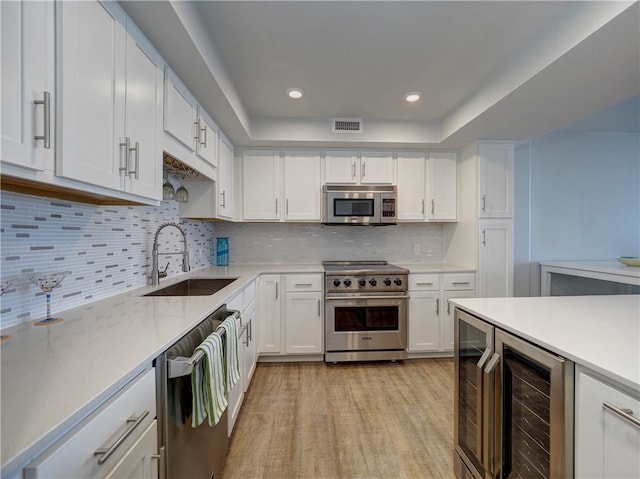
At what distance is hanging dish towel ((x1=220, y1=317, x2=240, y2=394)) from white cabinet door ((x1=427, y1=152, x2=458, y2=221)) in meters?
2.59

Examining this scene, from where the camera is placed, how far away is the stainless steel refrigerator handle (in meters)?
0.73

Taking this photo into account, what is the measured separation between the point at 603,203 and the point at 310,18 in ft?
13.2

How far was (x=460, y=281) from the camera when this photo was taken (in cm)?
303

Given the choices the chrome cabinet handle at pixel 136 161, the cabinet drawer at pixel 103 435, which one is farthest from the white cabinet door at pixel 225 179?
the cabinet drawer at pixel 103 435

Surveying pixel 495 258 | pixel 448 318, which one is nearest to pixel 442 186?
pixel 495 258

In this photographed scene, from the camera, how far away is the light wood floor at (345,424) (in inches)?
63.9

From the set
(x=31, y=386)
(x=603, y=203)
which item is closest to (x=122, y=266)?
(x=31, y=386)

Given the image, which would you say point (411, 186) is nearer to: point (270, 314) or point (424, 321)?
point (424, 321)

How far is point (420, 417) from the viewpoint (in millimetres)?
2049

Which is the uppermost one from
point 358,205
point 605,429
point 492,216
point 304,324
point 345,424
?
point 358,205

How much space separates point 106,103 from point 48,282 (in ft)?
2.42

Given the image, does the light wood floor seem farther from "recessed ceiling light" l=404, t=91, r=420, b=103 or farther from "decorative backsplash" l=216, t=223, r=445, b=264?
"recessed ceiling light" l=404, t=91, r=420, b=103

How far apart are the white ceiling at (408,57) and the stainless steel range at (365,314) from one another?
1.58m

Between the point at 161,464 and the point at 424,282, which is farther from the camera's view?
the point at 424,282
